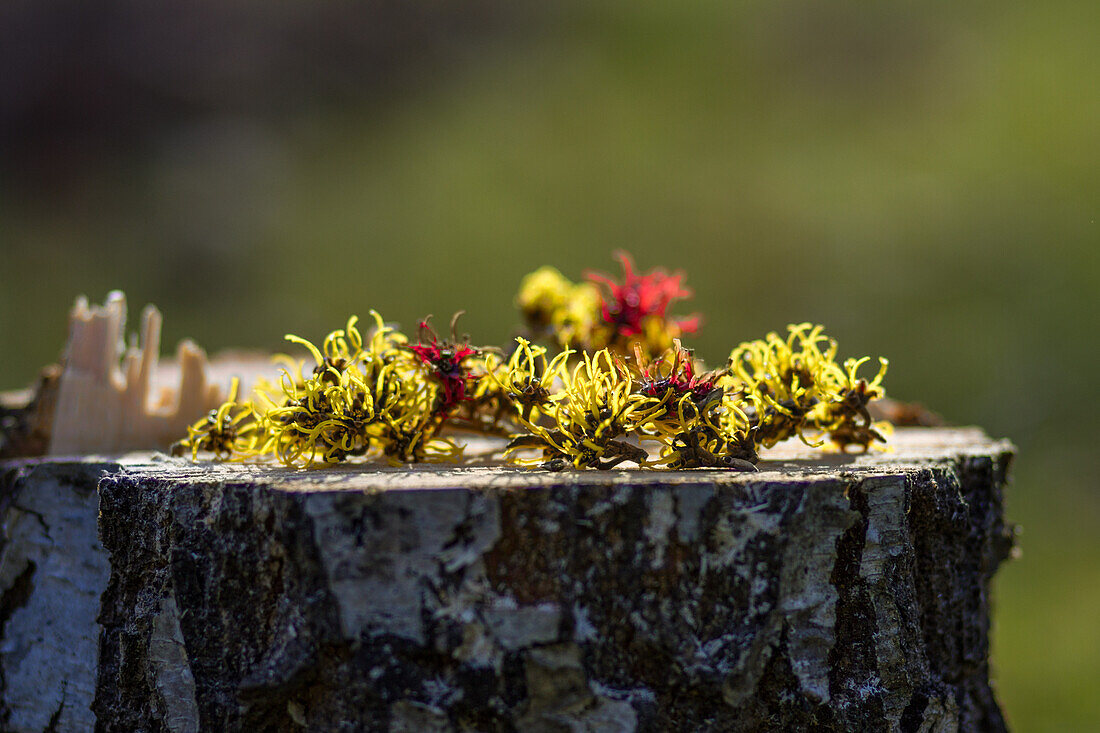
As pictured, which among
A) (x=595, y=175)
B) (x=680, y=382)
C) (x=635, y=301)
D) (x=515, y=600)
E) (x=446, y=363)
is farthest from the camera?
(x=595, y=175)

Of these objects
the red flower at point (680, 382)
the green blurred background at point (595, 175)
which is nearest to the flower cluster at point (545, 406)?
the red flower at point (680, 382)

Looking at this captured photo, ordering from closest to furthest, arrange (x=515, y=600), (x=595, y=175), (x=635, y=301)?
(x=515, y=600) < (x=635, y=301) < (x=595, y=175)

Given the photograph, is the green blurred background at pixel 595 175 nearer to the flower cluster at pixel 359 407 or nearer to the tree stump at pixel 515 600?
the tree stump at pixel 515 600

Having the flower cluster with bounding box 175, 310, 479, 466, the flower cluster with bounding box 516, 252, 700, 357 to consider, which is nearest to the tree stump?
the flower cluster with bounding box 175, 310, 479, 466

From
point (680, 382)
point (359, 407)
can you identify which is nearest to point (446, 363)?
point (359, 407)

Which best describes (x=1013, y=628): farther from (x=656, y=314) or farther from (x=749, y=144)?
(x=749, y=144)

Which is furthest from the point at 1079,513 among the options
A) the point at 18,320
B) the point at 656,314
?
the point at 18,320

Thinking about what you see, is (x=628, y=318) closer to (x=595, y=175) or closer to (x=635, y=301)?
(x=635, y=301)

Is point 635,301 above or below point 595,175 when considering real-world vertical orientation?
below
